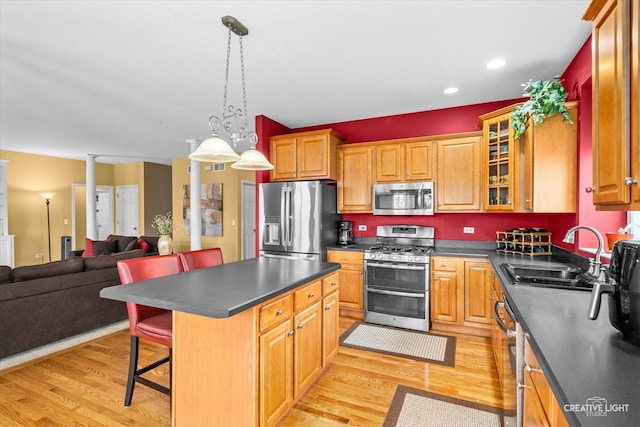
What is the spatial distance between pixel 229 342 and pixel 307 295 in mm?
662

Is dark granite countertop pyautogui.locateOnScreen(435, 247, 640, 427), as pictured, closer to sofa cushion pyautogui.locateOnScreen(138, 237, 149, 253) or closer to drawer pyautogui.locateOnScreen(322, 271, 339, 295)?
drawer pyautogui.locateOnScreen(322, 271, 339, 295)

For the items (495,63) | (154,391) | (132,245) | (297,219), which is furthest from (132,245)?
(495,63)

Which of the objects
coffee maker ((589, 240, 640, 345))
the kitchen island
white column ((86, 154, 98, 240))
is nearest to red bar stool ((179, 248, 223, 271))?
the kitchen island

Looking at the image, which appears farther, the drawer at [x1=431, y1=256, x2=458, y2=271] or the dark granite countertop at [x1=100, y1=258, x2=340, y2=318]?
the drawer at [x1=431, y1=256, x2=458, y2=271]

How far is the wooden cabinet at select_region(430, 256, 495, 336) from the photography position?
11.0 ft

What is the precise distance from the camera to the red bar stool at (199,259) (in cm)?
263

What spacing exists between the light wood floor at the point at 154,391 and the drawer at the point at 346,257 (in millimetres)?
1148

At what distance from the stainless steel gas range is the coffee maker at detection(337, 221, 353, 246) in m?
0.58

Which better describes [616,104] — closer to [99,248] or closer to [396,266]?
[396,266]

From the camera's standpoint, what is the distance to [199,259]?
9.11 feet

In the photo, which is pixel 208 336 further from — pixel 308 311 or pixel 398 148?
A: pixel 398 148

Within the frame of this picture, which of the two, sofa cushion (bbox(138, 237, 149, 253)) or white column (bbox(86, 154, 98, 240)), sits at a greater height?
white column (bbox(86, 154, 98, 240))

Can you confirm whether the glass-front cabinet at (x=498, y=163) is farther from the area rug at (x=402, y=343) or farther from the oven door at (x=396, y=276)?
the area rug at (x=402, y=343)

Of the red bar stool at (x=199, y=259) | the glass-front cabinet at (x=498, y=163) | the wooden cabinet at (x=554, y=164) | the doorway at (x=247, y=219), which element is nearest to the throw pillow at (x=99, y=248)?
the doorway at (x=247, y=219)
